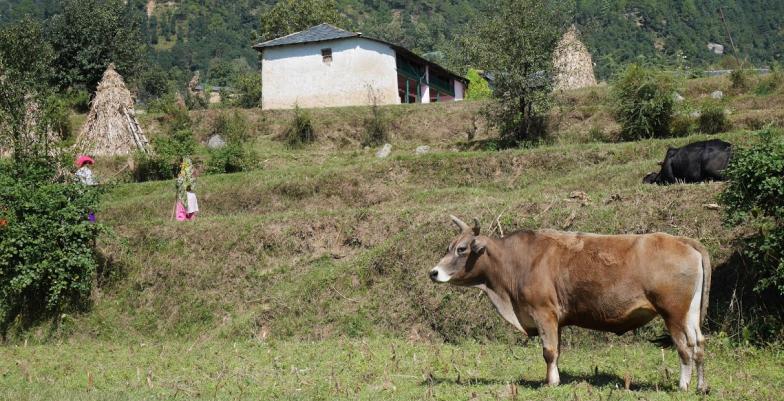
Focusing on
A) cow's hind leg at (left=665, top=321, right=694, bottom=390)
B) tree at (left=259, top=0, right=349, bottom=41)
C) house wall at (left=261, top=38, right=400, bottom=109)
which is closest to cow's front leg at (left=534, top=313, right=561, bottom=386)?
cow's hind leg at (left=665, top=321, right=694, bottom=390)

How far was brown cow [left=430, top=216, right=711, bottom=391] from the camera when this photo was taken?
8609 mm

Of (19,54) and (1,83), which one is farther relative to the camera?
(19,54)

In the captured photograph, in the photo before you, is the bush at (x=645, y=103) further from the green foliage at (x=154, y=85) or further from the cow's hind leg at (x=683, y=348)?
the green foliage at (x=154, y=85)

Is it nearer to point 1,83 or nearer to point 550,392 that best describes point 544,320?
point 550,392

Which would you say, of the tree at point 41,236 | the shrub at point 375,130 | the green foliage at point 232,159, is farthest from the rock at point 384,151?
the tree at point 41,236

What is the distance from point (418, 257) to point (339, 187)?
698 cm

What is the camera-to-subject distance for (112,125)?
28.6m

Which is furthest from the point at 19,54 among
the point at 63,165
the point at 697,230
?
the point at 697,230

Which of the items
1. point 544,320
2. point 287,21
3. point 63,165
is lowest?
point 544,320

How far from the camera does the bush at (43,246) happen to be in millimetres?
15938

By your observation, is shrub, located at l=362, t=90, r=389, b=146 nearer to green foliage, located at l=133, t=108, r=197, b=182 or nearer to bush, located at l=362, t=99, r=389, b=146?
bush, located at l=362, t=99, r=389, b=146

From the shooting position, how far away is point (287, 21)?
53781mm

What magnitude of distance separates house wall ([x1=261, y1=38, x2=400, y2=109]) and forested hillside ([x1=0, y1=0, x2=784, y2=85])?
35.2 meters

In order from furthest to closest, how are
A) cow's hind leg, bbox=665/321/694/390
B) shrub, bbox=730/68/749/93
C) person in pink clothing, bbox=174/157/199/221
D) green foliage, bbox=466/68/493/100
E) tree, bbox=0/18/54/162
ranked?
green foliage, bbox=466/68/493/100
shrub, bbox=730/68/749/93
person in pink clothing, bbox=174/157/199/221
tree, bbox=0/18/54/162
cow's hind leg, bbox=665/321/694/390
